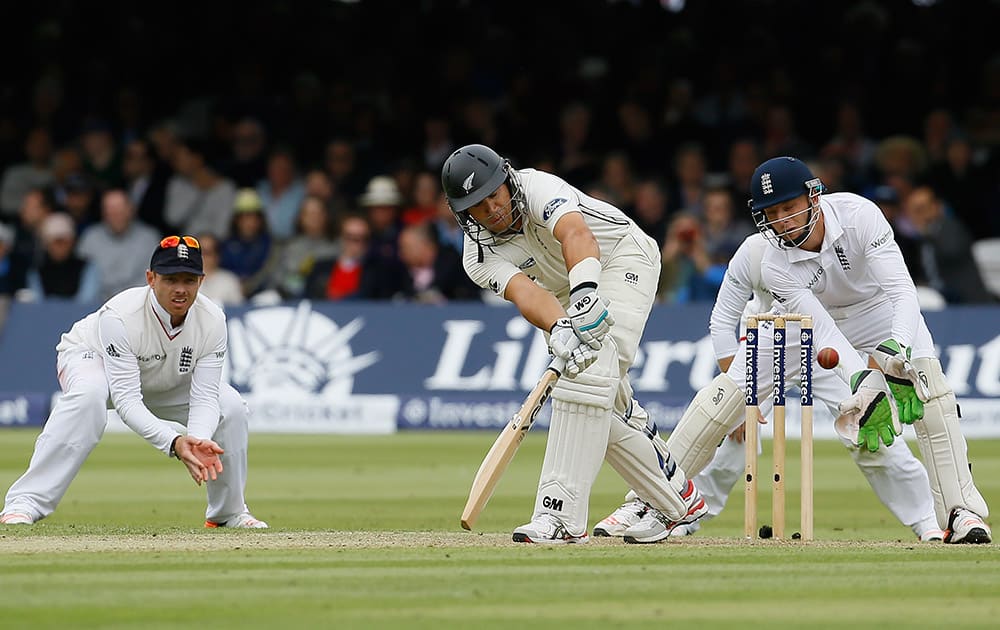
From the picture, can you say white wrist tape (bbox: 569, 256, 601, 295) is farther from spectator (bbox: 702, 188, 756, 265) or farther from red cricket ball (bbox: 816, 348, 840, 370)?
spectator (bbox: 702, 188, 756, 265)

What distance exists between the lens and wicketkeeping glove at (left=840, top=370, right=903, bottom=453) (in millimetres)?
6836

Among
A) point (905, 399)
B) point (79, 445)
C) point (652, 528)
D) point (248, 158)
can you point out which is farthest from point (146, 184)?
point (905, 399)

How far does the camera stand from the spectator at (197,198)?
1597cm

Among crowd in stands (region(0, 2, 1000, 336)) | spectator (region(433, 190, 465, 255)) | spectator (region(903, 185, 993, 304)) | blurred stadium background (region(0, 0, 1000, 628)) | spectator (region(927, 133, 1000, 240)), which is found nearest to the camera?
blurred stadium background (region(0, 0, 1000, 628))

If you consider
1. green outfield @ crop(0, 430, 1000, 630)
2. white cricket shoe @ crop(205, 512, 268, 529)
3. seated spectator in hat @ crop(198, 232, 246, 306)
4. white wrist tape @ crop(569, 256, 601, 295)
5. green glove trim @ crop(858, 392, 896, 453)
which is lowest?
green outfield @ crop(0, 430, 1000, 630)

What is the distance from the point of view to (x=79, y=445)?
767cm

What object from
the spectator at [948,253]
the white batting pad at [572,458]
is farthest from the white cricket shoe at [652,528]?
the spectator at [948,253]

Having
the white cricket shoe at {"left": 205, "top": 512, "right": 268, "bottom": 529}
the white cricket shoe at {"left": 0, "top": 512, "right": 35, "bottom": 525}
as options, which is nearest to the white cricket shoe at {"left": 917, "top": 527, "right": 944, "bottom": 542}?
the white cricket shoe at {"left": 205, "top": 512, "right": 268, "bottom": 529}

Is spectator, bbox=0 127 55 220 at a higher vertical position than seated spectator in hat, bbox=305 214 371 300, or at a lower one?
higher

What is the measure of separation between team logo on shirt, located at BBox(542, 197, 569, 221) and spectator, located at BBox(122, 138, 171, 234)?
10.00 metres

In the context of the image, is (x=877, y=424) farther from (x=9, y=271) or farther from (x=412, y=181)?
(x=9, y=271)

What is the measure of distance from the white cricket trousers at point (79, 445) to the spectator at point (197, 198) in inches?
315

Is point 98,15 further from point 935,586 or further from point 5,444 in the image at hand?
point 935,586

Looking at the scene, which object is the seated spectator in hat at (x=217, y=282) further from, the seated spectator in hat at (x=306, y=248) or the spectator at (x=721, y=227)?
the spectator at (x=721, y=227)
